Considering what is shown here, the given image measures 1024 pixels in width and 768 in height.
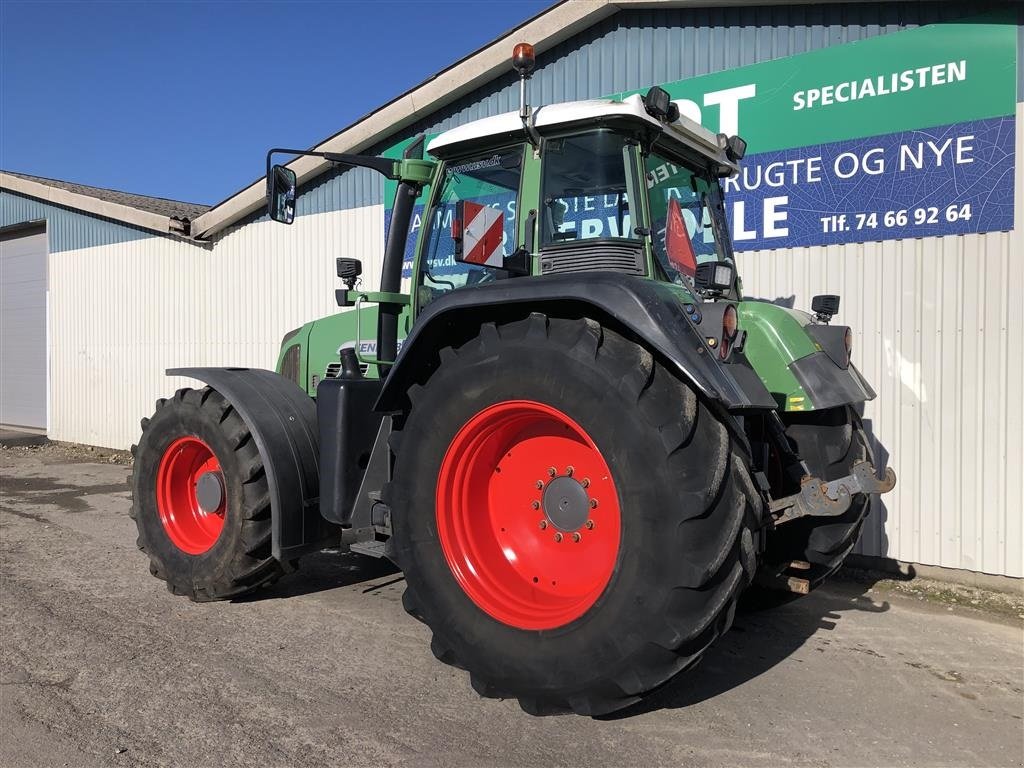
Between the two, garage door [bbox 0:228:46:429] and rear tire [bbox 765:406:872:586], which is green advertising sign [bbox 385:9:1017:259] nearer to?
rear tire [bbox 765:406:872:586]

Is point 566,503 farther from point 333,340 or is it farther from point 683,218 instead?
point 333,340

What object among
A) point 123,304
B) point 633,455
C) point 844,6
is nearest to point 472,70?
point 844,6

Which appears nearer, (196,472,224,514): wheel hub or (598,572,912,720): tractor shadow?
(598,572,912,720): tractor shadow

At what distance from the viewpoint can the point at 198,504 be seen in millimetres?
4812

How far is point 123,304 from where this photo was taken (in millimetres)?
12164

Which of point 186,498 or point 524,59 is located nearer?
point 524,59

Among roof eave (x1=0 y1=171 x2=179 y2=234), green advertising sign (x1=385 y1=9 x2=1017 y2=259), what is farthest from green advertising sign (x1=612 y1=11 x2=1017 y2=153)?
roof eave (x1=0 y1=171 x2=179 y2=234)

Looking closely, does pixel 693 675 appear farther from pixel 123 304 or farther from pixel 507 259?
pixel 123 304

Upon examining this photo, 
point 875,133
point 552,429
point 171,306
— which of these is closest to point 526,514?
point 552,429

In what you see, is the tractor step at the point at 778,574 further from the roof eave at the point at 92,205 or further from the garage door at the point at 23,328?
the garage door at the point at 23,328

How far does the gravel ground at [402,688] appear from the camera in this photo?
117 inches

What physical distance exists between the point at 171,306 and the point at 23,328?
18.1 feet

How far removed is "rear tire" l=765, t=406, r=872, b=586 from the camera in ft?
13.0

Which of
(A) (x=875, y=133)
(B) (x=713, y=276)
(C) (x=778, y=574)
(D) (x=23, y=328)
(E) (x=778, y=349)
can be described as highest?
(A) (x=875, y=133)
